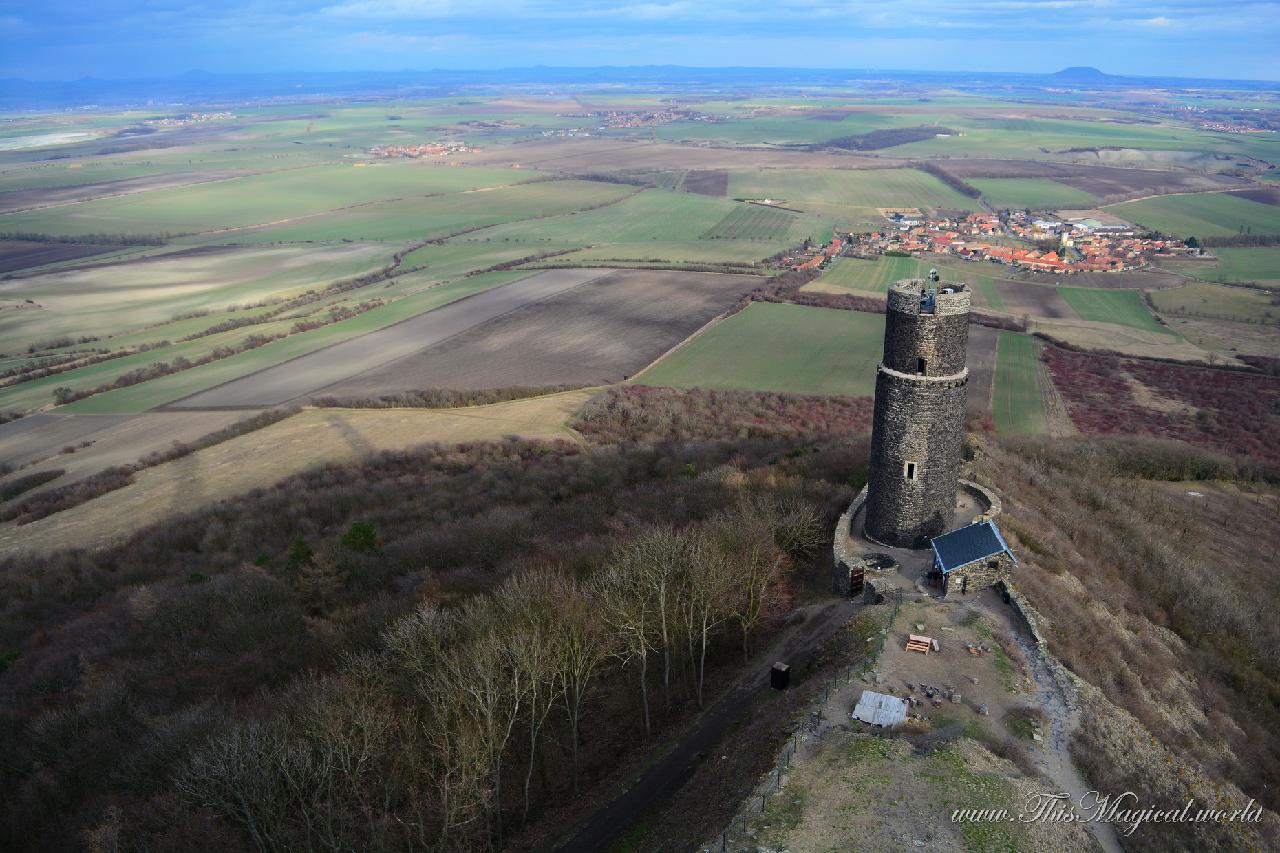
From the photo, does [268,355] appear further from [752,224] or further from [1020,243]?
[1020,243]

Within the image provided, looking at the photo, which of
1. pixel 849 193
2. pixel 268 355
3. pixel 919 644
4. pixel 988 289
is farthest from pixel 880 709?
pixel 849 193

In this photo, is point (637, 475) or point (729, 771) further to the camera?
point (637, 475)

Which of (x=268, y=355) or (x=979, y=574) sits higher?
(x=979, y=574)

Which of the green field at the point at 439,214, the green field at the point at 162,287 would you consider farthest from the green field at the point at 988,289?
the green field at the point at 162,287

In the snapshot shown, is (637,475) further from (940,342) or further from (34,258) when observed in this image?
(34,258)

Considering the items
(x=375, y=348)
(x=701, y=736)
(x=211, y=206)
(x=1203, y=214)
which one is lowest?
(x=701, y=736)

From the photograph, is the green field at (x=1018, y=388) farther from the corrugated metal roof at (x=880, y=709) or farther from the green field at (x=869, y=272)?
the corrugated metal roof at (x=880, y=709)

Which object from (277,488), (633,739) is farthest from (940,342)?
(277,488)

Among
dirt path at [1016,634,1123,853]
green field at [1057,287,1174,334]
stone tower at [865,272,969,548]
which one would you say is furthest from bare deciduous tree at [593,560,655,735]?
green field at [1057,287,1174,334]
